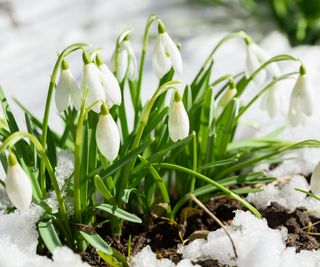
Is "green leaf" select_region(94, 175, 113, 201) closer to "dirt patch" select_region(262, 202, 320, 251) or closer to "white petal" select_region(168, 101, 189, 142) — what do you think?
"white petal" select_region(168, 101, 189, 142)

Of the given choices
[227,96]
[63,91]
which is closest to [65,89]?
[63,91]

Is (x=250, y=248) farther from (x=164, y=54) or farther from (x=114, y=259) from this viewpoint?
(x=164, y=54)

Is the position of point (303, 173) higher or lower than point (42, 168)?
lower

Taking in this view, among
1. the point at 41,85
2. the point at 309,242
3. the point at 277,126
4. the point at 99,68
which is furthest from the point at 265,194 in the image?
the point at 41,85

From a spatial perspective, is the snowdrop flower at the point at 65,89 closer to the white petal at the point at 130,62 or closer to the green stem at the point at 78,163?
the green stem at the point at 78,163

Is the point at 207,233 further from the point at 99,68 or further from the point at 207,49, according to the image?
the point at 207,49

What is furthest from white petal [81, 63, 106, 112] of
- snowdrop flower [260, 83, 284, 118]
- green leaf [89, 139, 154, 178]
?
snowdrop flower [260, 83, 284, 118]
